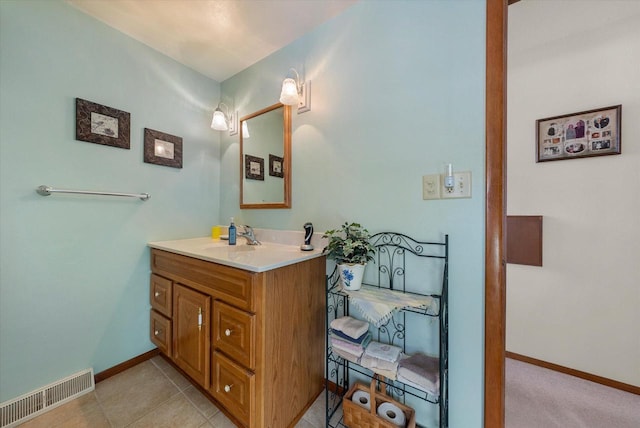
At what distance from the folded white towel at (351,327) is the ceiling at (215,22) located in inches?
70.9

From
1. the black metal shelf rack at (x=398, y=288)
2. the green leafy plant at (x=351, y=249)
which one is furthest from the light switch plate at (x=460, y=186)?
the green leafy plant at (x=351, y=249)

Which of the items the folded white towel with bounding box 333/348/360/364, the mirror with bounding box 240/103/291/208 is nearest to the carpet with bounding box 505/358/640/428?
the folded white towel with bounding box 333/348/360/364

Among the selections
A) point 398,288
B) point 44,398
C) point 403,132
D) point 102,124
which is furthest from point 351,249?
point 44,398

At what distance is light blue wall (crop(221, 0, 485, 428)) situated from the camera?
0.99 m

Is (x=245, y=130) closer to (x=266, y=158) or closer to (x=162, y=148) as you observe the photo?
(x=266, y=158)

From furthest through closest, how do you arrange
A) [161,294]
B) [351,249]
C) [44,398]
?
1. [161,294]
2. [44,398]
3. [351,249]

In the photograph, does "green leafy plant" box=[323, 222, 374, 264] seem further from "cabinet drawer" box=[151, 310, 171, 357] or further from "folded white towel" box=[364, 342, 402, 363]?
"cabinet drawer" box=[151, 310, 171, 357]

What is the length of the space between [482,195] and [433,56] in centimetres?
71

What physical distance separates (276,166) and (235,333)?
43.2 inches

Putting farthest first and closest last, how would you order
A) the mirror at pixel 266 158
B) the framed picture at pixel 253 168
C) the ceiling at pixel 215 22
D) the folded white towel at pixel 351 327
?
the framed picture at pixel 253 168
the mirror at pixel 266 158
the ceiling at pixel 215 22
the folded white towel at pixel 351 327

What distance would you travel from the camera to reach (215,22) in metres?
1.42

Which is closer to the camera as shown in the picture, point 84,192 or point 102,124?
point 84,192

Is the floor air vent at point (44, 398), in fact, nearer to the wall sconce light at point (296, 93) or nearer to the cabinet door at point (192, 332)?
the cabinet door at point (192, 332)

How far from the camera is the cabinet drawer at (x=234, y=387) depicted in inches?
38.7
